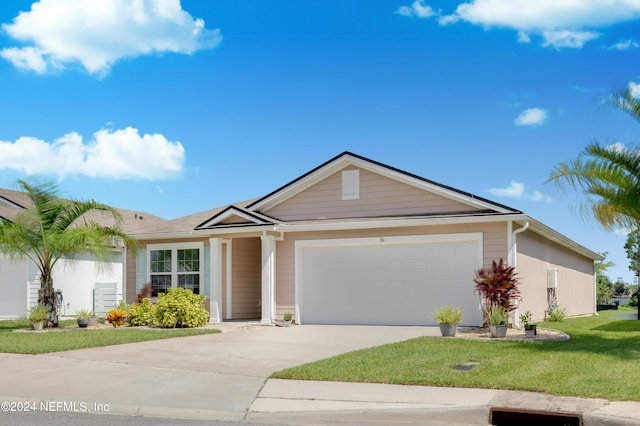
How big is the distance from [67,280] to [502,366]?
21.3m

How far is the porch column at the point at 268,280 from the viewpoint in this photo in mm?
20469

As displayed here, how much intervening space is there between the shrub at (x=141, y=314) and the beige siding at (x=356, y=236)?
3.83m

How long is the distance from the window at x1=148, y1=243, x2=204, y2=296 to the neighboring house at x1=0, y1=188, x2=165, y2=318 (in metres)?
1.43

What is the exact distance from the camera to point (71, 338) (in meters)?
16.0

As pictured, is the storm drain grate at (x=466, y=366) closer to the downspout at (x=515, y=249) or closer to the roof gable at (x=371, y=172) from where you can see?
the downspout at (x=515, y=249)

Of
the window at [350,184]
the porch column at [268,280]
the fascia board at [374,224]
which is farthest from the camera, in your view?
the window at [350,184]

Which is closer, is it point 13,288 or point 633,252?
point 13,288

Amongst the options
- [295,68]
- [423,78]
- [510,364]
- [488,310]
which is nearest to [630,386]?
[510,364]

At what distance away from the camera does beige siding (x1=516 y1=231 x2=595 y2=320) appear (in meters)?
20.3

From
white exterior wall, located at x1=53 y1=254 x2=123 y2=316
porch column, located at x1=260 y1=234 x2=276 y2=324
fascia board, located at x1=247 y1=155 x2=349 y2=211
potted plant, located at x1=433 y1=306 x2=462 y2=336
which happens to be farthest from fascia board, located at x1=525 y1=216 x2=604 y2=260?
white exterior wall, located at x1=53 y1=254 x2=123 y2=316

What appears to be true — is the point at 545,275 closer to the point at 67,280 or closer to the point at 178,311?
the point at 178,311

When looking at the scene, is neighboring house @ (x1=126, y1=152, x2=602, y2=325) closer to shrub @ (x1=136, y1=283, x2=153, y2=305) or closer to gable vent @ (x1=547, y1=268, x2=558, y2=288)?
gable vent @ (x1=547, y1=268, x2=558, y2=288)

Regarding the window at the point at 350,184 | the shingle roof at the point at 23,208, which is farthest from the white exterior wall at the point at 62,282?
the window at the point at 350,184

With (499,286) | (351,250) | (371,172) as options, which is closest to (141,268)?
(351,250)
